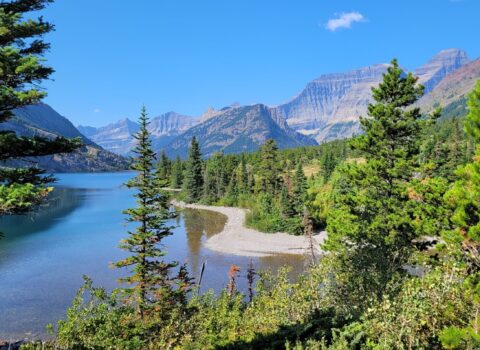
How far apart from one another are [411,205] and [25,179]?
19881mm

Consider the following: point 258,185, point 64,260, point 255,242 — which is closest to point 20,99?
point 64,260

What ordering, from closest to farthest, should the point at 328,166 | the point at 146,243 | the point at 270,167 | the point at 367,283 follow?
the point at 367,283 → the point at 146,243 → the point at 270,167 → the point at 328,166

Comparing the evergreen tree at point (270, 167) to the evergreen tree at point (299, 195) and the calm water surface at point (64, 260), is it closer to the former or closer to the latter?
the calm water surface at point (64, 260)

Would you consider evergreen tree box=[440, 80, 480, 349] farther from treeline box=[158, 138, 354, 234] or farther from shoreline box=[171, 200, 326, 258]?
treeline box=[158, 138, 354, 234]

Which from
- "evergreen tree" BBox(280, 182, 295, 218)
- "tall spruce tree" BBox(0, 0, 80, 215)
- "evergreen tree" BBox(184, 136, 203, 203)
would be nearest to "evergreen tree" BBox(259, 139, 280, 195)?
"evergreen tree" BBox(280, 182, 295, 218)

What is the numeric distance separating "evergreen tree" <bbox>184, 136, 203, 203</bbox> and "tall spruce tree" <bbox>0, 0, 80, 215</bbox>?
3790 inches

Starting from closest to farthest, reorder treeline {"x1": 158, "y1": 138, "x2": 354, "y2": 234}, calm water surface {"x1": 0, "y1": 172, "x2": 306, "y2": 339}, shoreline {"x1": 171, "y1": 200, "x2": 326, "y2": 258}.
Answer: calm water surface {"x1": 0, "y1": 172, "x2": 306, "y2": 339}
shoreline {"x1": 171, "y1": 200, "x2": 326, "y2": 258}
treeline {"x1": 158, "y1": 138, "x2": 354, "y2": 234}

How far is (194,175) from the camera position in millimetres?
110625

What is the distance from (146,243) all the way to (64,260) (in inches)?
1260

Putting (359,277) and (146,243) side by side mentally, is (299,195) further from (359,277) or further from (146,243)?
(359,277)

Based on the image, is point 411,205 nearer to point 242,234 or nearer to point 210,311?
point 210,311

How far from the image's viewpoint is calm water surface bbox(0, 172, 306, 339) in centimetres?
3198

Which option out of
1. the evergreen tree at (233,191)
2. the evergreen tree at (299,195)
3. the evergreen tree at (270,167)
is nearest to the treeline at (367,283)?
the evergreen tree at (299,195)

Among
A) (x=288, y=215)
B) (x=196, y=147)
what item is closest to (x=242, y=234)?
(x=288, y=215)
